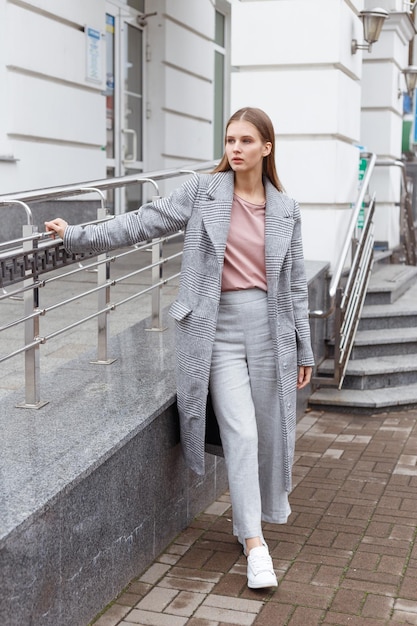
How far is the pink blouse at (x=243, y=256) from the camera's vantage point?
3.98 meters

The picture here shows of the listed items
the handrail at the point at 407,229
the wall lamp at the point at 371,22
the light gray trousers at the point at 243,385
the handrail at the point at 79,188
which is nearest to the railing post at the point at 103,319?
the handrail at the point at 79,188

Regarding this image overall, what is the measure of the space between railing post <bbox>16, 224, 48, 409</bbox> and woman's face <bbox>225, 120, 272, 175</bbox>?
0.84 metres

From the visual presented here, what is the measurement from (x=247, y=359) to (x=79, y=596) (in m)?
1.17

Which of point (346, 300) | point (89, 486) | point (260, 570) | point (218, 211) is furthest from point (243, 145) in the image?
point (346, 300)

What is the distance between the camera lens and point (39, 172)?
864 cm

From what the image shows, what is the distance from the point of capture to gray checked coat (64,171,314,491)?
12.8 ft

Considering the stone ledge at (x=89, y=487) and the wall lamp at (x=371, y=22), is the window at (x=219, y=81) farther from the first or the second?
the stone ledge at (x=89, y=487)

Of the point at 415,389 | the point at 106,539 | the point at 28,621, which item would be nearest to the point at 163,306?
the point at 415,389

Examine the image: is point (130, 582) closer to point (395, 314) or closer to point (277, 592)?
point (277, 592)

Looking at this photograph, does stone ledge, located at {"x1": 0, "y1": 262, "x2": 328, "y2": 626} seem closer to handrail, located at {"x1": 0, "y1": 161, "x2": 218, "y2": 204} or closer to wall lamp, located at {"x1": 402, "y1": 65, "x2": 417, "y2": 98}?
handrail, located at {"x1": 0, "y1": 161, "x2": 218, "y2": 204}

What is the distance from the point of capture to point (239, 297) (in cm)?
400

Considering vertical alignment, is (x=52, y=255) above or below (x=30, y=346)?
above

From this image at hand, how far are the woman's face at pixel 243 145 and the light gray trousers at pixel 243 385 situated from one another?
51cm

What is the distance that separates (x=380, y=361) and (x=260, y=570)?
4.12 metres
